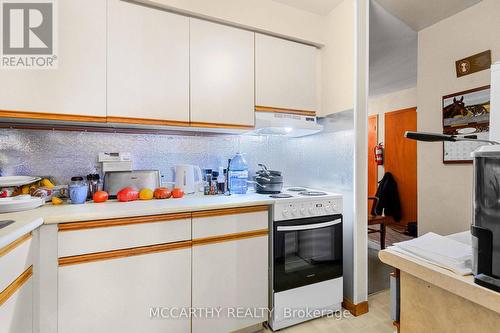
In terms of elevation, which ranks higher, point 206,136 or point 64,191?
point 206,136

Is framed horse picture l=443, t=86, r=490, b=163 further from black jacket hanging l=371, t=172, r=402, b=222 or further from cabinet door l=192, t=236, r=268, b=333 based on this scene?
black jacket hanging l=371, t=172, r=402, b=222

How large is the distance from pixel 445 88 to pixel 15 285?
3.21 meters

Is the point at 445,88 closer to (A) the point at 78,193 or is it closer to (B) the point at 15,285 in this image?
(A) the point at 78,193

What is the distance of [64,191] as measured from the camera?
1596 mm

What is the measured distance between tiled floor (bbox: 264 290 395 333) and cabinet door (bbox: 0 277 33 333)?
134 cm

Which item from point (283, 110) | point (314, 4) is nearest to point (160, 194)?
point (283, 110)

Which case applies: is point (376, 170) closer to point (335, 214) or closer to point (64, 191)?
point (335, 214)

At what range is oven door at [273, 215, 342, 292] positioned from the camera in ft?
5.35

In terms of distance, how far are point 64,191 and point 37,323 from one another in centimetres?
78

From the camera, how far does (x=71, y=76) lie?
1.41m

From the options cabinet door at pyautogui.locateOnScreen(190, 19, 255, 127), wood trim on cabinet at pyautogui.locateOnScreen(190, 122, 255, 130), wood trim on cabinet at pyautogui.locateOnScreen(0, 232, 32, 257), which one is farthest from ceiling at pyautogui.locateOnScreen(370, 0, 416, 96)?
wood trim on cabinet at pyautogui.locateOnScreen(0, 232, 32, 257)

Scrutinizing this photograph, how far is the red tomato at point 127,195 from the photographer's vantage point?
1552 millimetres

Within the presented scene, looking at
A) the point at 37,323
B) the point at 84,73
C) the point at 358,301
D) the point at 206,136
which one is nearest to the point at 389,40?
the point at 206,136

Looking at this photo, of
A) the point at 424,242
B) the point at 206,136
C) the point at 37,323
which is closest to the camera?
the point at 424,242
